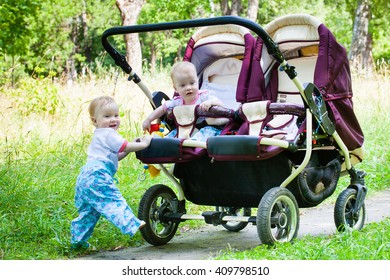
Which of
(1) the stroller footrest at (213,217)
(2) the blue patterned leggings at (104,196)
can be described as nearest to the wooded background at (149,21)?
(2) the blue patterned leggings at (104,196)

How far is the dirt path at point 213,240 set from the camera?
5.14 m

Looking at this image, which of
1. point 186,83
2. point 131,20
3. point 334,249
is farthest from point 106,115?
point 131,20

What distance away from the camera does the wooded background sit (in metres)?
20.1

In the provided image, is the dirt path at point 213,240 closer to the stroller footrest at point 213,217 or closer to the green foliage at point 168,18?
the stroller footrest at point 213,217

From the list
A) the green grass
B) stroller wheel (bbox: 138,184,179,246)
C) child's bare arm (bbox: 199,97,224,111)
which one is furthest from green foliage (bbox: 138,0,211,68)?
the green grass

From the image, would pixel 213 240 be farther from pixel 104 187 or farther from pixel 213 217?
pixel 104 187

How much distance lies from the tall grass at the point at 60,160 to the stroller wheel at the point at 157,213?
0.27 metres

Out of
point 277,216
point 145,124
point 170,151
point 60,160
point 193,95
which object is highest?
point 193,95

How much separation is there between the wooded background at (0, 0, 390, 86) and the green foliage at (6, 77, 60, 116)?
2.92 m

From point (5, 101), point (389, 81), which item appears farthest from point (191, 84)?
point (389, 81)

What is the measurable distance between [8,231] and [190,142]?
165cm

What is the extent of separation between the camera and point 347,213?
5.49 metres

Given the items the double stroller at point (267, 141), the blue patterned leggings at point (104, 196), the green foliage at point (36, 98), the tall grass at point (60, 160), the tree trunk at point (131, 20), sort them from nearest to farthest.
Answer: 1. the double stroller at point (267, 141)
2. the blue patterned leggings at point (104, 196)
3. the tall grass at point (60, 160)
4. the green foliage at point (36, 98)
5. the tree trunk at point (131, 20)

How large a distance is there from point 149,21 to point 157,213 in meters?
31.0
